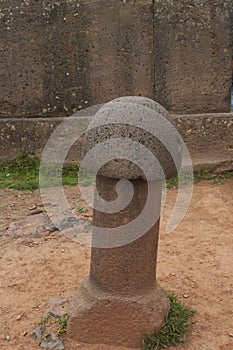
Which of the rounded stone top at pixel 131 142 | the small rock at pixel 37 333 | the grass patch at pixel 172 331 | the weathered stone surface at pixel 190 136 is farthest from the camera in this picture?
the weathered stone surface at pixel 190 136

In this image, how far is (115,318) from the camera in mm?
2852

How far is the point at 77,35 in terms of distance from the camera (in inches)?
202

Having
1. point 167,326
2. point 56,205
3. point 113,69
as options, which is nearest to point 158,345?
point 167,326

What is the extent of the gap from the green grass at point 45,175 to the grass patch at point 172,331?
83.6 inches

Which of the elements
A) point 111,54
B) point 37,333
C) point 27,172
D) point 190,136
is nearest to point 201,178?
point 190,136

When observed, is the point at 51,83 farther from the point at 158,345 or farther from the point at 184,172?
the point at 158,345

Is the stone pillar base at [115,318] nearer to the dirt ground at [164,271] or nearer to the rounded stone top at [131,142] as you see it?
the dirt ground at [164,271]

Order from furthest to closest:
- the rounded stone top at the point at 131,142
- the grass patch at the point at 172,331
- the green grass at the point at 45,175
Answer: the green grass at the point at 45,175
the grass patch at the point at 172,331
the rounded stone top at the point at 131,142

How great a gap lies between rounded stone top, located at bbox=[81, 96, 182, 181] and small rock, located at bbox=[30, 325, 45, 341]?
983 mm

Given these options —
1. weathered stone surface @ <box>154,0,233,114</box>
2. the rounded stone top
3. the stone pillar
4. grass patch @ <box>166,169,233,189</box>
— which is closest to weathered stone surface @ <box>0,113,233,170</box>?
grass patch @ <box>166,169,233,189</box>

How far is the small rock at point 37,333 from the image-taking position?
2.94 meters

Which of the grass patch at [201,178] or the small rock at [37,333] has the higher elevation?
the grass patch at [201,178]

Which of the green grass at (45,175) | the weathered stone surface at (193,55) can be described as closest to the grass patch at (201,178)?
the green grass at (45,175)

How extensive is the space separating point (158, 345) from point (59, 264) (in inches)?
44.4
